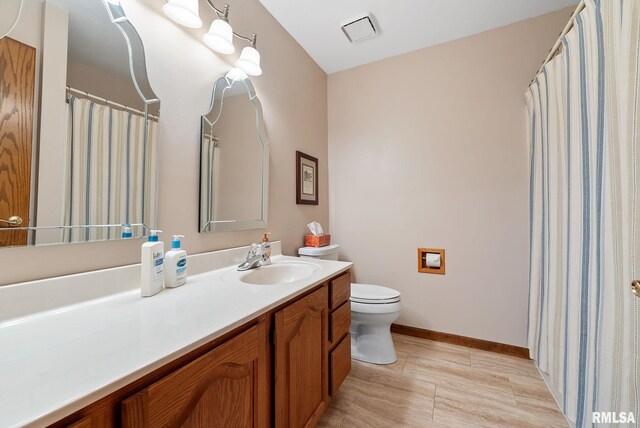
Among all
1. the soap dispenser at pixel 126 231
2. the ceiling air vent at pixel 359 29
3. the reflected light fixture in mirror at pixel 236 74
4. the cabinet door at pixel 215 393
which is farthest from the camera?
the ceiling air vent at pixel 359 29

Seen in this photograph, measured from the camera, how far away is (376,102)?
2291 mm

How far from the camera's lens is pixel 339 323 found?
1297mm

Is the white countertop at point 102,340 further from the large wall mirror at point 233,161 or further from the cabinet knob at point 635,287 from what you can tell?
the cabinet knob at point 635,287

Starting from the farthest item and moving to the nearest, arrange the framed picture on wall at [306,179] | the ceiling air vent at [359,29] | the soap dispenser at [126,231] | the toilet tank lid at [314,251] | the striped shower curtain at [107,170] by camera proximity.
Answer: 1. the framed picture on wall at [306,179]
2. the toilet tank lid at [314,251]
3. the ceiling air vent at [359,29]
4. the soap dispenser at [126,231]
5. the striped shower curtain at [107,170]

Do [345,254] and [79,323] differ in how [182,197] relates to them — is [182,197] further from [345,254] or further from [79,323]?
[345,254]

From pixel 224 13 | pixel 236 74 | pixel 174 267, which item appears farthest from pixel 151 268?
pixel 224 13

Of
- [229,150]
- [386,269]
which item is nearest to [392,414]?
[386,269]

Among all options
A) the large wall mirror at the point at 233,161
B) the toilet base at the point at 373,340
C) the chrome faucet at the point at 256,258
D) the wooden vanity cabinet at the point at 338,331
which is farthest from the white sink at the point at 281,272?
the toilet base at the point at 373,340

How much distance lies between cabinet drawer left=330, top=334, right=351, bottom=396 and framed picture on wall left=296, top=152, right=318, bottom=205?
1.07 m

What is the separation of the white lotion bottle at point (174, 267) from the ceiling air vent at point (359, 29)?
6.13 ft

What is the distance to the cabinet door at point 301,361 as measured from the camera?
2.82 feet

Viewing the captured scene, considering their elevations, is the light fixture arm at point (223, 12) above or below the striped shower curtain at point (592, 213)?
above

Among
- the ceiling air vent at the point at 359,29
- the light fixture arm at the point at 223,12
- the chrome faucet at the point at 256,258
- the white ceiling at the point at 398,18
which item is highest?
the white ceiling at the point at 398,18

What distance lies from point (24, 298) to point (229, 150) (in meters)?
0.95
